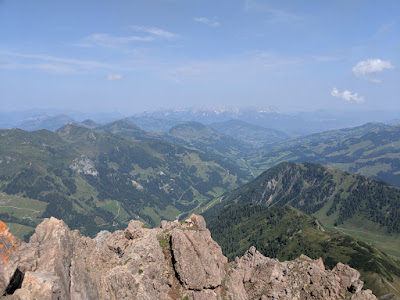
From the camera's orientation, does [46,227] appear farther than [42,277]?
Result: Yes

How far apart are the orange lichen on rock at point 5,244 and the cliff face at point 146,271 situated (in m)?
0.05

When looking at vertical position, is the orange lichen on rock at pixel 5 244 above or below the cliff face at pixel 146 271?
above

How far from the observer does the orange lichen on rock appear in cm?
2959

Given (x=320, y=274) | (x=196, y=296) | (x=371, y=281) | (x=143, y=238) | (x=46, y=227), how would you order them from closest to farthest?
(x=46, y=227), (x=196, y=296), (x=143, y=238), (x=320, y=274), (x=371, y=281)

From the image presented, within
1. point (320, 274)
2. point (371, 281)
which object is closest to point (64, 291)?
point (320, 274)

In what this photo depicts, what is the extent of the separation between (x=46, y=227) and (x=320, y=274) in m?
73.7

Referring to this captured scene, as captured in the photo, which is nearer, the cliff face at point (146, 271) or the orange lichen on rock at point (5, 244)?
the orange lichen on rock at point (5, 244)

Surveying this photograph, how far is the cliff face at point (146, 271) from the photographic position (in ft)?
102

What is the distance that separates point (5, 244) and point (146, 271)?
26.7 metres

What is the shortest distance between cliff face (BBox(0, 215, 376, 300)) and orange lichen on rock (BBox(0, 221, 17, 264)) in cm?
5

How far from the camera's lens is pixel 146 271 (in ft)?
166

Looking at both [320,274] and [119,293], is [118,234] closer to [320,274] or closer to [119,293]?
[119,293]

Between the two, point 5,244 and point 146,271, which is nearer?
point 5,244

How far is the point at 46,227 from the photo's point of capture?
41.6 metres
